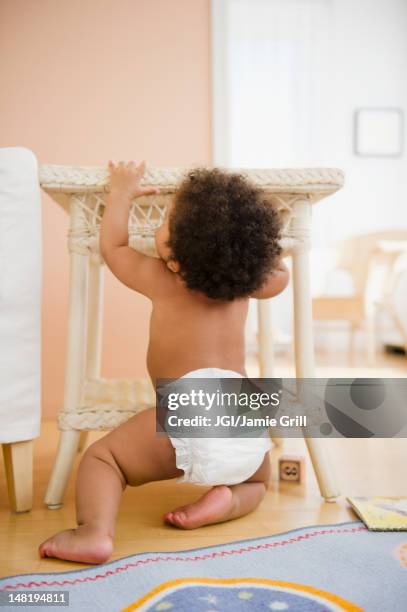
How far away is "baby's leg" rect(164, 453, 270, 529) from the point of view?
2.84 feet

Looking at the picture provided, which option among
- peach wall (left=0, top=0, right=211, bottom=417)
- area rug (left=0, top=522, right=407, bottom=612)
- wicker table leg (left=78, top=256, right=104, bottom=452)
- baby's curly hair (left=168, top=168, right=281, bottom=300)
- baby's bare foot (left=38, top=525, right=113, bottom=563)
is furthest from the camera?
peach wall (left=0, top=0, right=211, bottom=417)

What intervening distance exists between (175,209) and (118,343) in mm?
978

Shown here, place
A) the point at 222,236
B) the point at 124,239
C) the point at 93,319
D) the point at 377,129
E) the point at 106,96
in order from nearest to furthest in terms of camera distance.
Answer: the point at 222,236 < the point at 124,239 < the point at 93,319 < the point at 106,96 < the point at 377,129

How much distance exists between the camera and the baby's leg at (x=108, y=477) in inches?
29.7

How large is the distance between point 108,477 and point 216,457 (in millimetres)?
164

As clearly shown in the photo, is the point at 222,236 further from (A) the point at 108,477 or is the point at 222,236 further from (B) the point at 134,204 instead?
(A) the point at 108,477

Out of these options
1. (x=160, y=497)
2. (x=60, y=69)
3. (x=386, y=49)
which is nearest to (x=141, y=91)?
(x=60, y=69)

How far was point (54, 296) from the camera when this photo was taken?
1.78 meters

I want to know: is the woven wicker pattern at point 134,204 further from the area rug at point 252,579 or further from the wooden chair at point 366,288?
the wooden chair at point 366,288

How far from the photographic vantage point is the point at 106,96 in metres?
1.85

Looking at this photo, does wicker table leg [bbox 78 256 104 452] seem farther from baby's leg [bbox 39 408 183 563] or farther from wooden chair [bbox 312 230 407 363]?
wooden chair [bbox 312 230 407 363]

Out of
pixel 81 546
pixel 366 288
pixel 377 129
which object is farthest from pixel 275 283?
pixel 377 129

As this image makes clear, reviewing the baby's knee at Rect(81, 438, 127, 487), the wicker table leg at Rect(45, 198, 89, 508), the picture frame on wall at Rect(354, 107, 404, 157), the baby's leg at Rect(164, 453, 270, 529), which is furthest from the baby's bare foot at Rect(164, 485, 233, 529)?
the picture frame on wall at Rect(354, 107, 404, 157)

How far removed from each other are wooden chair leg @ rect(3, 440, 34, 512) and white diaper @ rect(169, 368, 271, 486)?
273mm
